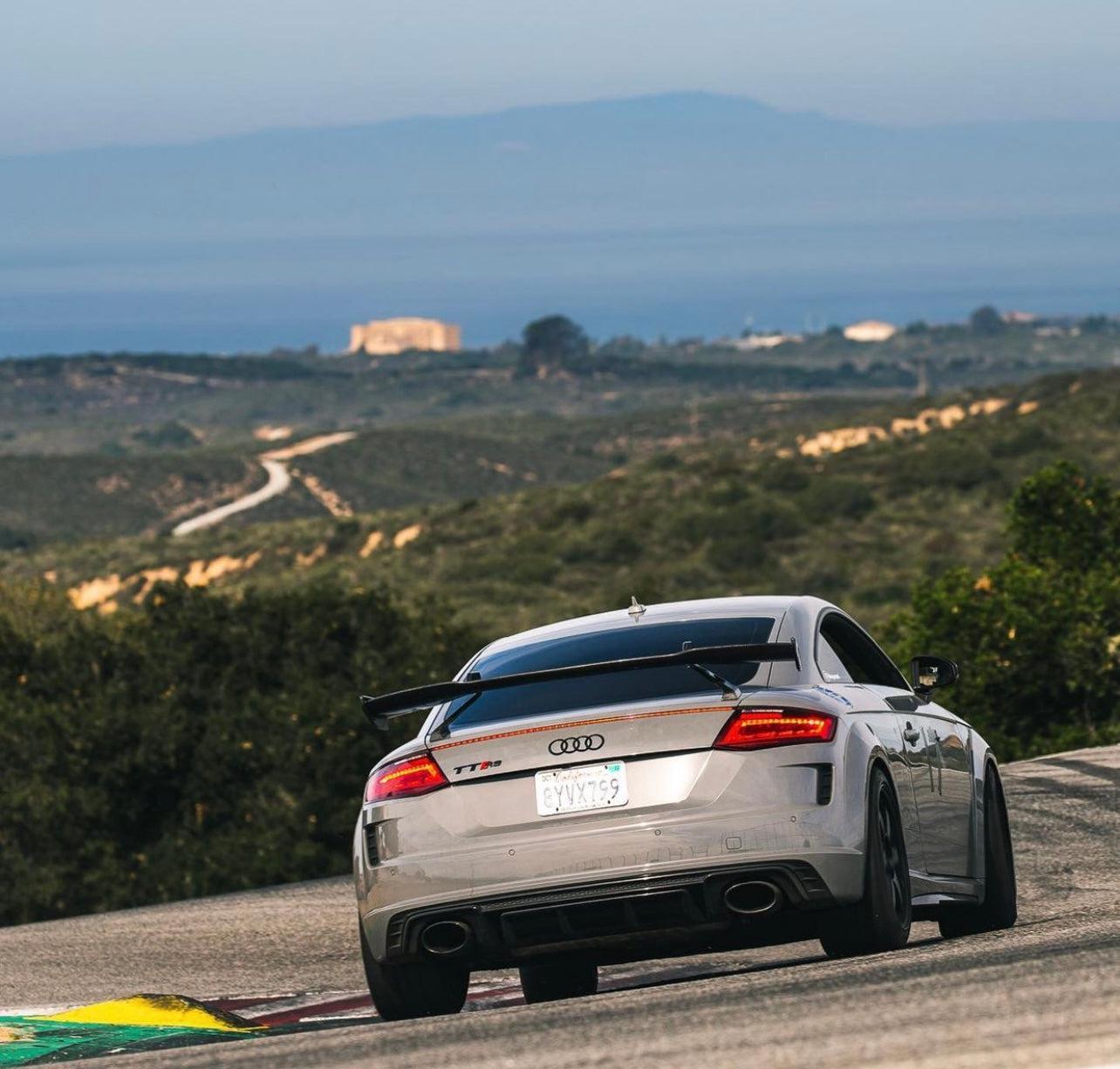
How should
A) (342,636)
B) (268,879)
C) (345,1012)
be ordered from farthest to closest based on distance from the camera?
(342,636)
(268,879)
(345,1012)

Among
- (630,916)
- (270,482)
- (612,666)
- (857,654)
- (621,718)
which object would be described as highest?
(612,666)

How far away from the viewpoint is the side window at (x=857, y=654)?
370 inches

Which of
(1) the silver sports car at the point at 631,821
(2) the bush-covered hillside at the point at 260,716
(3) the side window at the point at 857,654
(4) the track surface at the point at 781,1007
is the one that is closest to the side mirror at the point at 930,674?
(3) the side window at the point at 857,654

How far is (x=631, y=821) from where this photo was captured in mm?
8008

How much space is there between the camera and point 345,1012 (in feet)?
33.4

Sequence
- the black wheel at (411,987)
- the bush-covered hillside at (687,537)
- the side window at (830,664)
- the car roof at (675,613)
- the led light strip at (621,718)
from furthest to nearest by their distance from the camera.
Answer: the bush-covered hillside at (687,537)
the car roof at (675,613)
the side window at (830,664)
the black wheel at (411,987)
the led light strip at (621,718)

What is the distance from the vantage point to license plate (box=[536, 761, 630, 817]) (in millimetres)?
8055

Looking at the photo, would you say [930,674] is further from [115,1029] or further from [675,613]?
[115,1029]

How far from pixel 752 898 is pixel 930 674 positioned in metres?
2.39

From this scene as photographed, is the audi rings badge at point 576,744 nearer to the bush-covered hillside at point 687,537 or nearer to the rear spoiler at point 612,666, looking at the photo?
Result: the rear spoiler at point 612,666

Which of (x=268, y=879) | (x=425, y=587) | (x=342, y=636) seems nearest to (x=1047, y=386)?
(x=425, y=587)

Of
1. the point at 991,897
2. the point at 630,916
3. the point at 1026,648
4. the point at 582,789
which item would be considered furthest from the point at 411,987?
the point at 1026,648

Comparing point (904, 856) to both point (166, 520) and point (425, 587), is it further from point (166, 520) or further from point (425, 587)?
point (166, 520)

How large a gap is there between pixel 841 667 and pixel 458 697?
1559 millimetres
